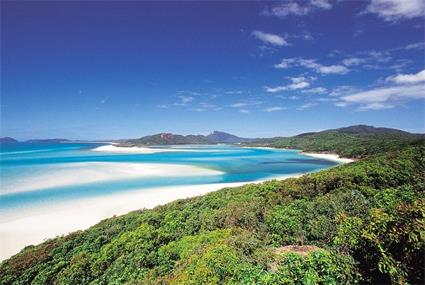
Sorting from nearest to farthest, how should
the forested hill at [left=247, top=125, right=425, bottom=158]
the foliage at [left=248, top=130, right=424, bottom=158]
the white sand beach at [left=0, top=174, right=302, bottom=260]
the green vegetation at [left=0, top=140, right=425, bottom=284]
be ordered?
the green vegetation at [left=0, top=140, right=425, bottom=284], the white sand beach at [left=0, top=174, right=302, bottom=260], the foliage at [left=248, top=130, right=424, bottom=158], the forested hill at [left=247, top=125, right=425, bottom=158]

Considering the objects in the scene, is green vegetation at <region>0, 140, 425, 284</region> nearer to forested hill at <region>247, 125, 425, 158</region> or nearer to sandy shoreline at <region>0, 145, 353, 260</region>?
sandy shoreline at <region>0, 145, 353, 260</region>

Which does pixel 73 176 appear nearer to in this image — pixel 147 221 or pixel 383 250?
pixel 147 221

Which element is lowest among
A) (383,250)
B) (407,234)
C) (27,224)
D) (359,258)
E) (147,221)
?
(27,224)

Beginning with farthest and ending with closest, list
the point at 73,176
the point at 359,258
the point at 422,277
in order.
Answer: the point at 73,176 → the point at 359,258 → the point at 422,277

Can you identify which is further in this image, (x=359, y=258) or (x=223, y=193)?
(x=223, y=193)

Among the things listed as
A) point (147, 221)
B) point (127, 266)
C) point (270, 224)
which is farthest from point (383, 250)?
point (147, 221)

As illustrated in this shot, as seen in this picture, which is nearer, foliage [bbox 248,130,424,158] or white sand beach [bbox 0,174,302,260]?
white sand beach [bbox 0,174,302,260]

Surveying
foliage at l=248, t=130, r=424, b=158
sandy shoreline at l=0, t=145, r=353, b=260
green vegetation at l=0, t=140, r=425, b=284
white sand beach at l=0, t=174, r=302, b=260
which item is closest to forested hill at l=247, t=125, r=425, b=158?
foliage at l=248, t=130, r=424, b=158
